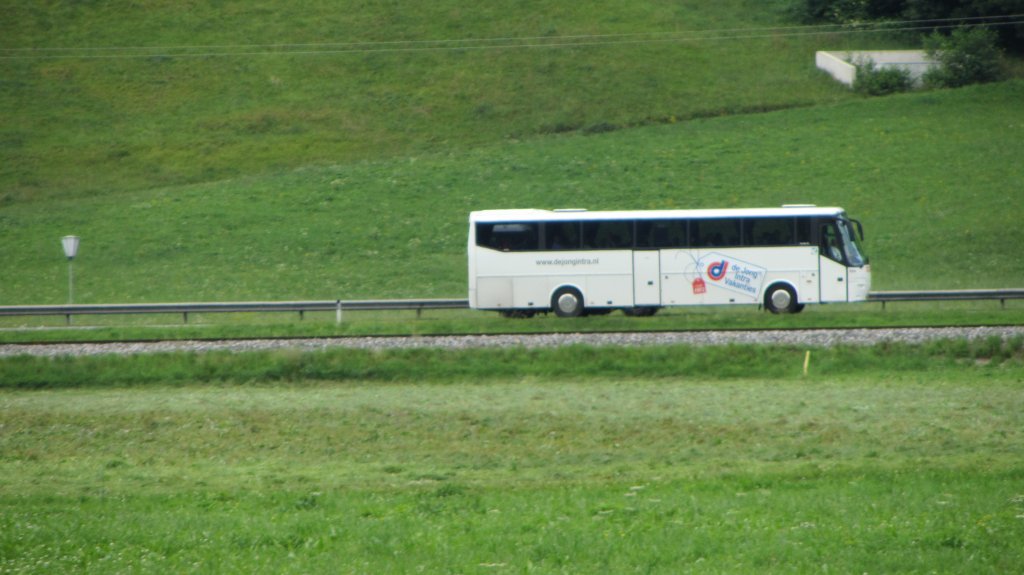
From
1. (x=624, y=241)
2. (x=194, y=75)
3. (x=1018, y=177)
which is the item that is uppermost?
(x=194, y=75)

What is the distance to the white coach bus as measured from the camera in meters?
31.8

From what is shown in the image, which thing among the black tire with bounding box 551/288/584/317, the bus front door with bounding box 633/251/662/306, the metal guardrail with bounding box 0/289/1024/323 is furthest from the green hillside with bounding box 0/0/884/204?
the bus front door with bounding box 633/251/662/306

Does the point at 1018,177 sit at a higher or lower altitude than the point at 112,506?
higher

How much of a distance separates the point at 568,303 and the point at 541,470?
17.8 metres

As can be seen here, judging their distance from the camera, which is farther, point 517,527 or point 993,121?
point 993,121

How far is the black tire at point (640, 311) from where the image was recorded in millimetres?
33000

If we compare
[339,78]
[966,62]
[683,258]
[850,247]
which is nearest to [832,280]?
[850,247]

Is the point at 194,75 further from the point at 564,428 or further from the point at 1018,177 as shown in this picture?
the point at 564,428

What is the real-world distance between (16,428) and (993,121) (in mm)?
50857

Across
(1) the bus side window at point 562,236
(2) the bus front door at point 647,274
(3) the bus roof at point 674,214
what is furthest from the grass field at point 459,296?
(3) the bus roof at point 674,214

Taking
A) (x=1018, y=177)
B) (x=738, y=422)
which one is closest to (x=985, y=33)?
(x=1018, y=177)

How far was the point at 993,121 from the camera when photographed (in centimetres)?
5647

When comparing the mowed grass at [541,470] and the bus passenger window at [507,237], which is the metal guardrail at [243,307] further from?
the mowed grass at [541,470]

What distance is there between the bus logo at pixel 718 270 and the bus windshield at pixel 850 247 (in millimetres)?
3444
